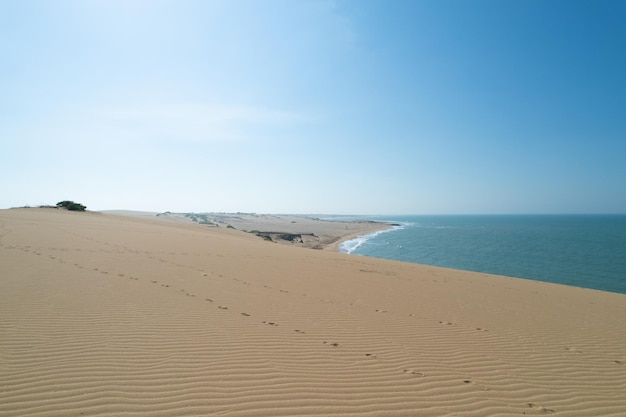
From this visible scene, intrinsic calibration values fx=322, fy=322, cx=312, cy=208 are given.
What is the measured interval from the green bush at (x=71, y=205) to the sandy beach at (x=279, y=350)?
119 ft

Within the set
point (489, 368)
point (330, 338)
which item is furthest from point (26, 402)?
point (489, 368)

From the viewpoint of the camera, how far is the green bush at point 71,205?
4100cm

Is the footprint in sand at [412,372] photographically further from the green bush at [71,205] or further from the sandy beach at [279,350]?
the green bush at [71,205]

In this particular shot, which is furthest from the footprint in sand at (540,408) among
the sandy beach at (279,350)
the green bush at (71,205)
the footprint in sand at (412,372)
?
the green bush at (71,205)

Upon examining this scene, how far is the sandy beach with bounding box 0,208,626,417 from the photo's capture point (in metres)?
3.75

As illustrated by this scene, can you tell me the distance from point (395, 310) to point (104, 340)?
6.48 metres

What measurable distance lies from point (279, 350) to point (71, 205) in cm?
4752

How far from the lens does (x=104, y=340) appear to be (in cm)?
502

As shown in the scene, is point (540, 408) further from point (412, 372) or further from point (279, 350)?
point (279, 350)

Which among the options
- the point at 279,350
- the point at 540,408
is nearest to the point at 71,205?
the point at 279,350

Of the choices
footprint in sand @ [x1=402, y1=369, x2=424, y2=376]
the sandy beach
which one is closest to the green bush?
the sandy beach

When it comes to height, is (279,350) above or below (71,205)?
below

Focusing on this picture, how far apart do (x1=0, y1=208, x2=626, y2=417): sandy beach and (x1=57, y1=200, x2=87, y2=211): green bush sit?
3615cm

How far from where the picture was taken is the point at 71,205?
136ft
